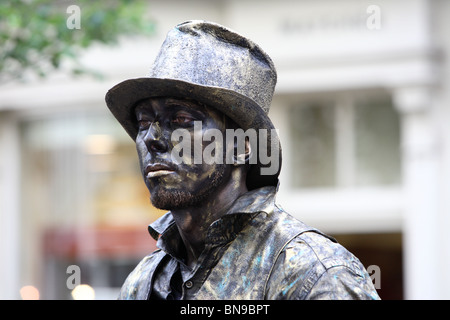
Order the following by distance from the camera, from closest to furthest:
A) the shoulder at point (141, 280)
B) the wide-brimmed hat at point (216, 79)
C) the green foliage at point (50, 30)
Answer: the wide-brimmed hat at point (216, 79) < the shoulder at point (141, 280) < the green foliage at point (50, 30)

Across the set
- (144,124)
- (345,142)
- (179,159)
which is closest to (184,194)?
(179,159)

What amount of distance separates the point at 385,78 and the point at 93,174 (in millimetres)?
5044

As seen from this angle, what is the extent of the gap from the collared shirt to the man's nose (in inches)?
14.1

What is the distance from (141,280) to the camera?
386 centimetres

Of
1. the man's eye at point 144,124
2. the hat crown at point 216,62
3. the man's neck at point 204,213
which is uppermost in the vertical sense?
the hat crown at point 216,62

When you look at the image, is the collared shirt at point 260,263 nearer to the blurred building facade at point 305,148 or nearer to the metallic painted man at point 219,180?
the metallic painted man at point 219,180

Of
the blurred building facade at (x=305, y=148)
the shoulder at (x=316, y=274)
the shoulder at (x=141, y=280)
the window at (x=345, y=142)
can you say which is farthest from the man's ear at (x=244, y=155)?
the window at (x=345, y=142)

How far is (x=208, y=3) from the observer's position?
46.4 feet

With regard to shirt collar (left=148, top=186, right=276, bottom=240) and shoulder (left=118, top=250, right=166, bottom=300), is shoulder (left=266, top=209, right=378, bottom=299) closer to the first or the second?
shirt collar (left=148, top=186, right=276, bottom=240)

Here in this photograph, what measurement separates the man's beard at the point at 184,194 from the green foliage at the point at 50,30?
5057 millimetres

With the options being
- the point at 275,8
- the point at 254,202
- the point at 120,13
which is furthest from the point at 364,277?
the point at 275,8

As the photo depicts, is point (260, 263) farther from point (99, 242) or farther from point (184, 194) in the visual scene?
point (99, 242)

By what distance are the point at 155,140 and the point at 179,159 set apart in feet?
0.39

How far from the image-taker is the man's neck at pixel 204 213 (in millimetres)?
3605
